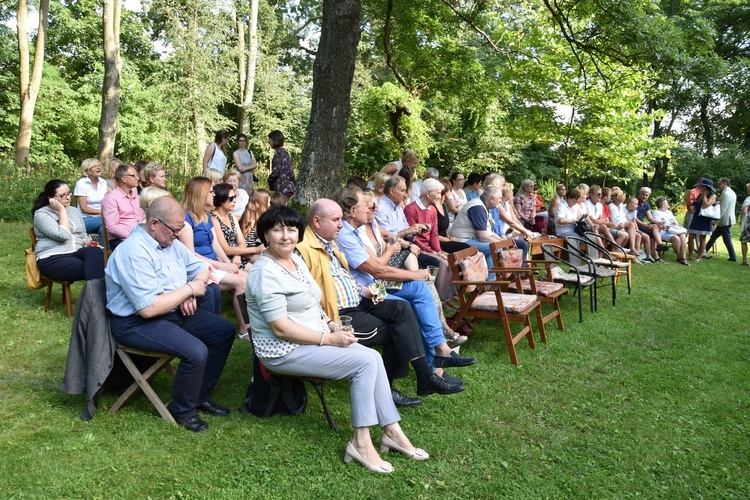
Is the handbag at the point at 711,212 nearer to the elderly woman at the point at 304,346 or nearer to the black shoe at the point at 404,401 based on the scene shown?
the black shoe at the point at 404,401

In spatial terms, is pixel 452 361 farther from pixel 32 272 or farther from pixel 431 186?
pixel 32 272

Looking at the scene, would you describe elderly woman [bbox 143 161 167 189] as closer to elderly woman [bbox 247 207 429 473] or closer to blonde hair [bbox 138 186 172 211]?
blonde hair [bbox 138 186 172 211]

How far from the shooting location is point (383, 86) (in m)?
16.3

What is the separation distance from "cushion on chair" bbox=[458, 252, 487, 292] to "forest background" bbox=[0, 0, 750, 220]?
10.00 ft

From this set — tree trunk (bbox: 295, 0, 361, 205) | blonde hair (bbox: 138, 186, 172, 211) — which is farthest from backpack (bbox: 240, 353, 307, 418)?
tree trunk (bbox: 295, 0, 361, 205)

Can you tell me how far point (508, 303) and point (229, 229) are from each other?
274 cm

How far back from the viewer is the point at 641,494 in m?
2.92

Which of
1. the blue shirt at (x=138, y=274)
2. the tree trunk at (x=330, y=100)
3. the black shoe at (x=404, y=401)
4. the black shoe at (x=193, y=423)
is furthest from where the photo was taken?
the tree trunk at (x=330, y=100)

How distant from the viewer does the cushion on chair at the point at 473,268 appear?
4.99 meters

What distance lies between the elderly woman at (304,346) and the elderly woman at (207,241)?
177 centimetres

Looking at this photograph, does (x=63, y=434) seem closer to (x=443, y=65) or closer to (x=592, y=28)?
(x=592, y=28)

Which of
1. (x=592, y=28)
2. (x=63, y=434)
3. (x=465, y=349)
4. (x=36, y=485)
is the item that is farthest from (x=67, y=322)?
(x=592, y=28)

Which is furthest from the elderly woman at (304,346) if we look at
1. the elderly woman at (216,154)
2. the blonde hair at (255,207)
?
the elderly woman at (216,154)

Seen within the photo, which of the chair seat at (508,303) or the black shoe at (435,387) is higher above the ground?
the chair seat at (508,303)
